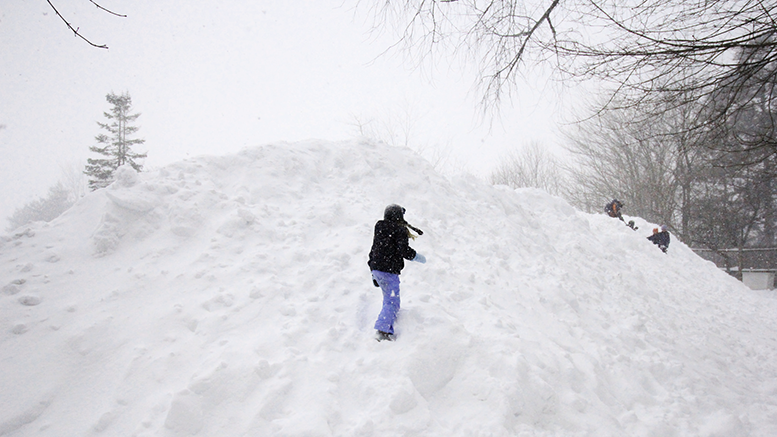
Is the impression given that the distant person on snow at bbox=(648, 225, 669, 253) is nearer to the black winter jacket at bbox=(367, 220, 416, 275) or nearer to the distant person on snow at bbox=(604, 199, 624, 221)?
the distant person on snow at bbox=(604, 199, 624, 221)

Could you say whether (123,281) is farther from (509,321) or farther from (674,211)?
(674,211)

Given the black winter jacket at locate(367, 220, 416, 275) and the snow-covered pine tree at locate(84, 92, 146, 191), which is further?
the snow-covered pine tree at locate(84, 92, 146, 191)

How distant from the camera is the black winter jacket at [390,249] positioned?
359 cm

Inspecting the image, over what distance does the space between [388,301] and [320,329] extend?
723mm

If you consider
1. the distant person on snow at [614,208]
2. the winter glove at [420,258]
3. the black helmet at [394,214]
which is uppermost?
the distant person on snow at [614,208]

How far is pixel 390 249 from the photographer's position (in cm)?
363

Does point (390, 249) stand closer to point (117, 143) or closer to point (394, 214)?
point (394, 214)

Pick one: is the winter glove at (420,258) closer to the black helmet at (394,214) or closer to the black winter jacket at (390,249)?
the black winter jacket at (390,249)

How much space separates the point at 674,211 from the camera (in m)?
20.7

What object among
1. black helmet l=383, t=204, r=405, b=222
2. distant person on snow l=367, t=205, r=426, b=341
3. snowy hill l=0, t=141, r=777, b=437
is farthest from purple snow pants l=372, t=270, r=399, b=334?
black helmet l=383, t=204, r=405, b=222

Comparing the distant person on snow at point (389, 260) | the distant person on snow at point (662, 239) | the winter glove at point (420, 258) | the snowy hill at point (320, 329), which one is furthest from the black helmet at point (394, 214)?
the distant person on snow at point (662, 239)

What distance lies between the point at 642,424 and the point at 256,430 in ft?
10.9

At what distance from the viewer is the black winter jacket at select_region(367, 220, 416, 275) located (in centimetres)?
359

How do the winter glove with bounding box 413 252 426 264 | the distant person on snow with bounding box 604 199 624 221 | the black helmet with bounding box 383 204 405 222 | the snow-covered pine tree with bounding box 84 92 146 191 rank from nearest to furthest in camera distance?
the winter glove with bounding box 413 252 426 264
the black helmet with bounding box 383 204 405 222
the distant person on snow with bounding box 604 199 624 221
the snow-covered pine tree with bounding box 84 92 146 191
